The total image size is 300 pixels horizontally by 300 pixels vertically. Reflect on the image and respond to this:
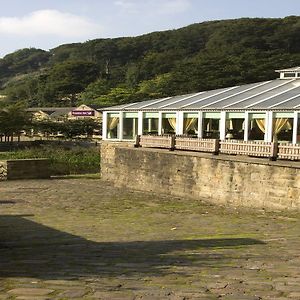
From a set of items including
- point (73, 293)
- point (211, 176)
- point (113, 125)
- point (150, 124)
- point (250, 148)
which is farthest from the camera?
point (113, 125)

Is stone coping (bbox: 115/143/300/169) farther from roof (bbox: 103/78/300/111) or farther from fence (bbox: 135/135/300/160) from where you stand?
roof (bbox: 103/78/300/111)

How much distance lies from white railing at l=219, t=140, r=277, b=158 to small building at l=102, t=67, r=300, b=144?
78.1 inches

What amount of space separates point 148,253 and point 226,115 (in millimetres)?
13190

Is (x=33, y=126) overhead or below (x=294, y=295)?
overhead

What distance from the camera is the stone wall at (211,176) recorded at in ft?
46.3

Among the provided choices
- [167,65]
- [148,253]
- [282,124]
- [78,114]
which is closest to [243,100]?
[282,124]

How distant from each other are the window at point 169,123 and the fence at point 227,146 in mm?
1962

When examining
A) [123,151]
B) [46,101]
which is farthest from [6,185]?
[46,101]

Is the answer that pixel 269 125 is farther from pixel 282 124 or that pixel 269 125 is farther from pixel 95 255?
pixel 95 255

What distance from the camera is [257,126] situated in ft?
66.3

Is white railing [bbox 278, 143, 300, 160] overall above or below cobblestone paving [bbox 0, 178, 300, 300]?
above

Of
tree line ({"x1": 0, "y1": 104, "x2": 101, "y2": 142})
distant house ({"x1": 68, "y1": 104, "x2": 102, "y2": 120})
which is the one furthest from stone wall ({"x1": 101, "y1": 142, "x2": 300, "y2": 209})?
distant house ({"x1": 68, "y1": 104, "x2": 102, "y2": 120})

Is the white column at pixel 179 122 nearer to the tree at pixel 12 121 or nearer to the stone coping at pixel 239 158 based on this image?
the stone coping at pixel 239 158

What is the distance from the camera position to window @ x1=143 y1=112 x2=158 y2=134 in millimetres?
24547
